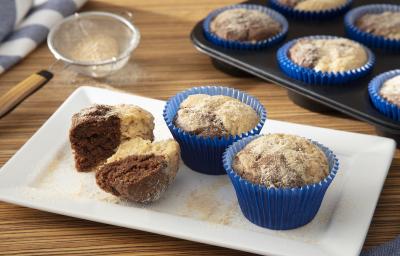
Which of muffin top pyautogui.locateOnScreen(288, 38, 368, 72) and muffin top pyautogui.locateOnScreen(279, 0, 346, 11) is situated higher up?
muffin top pyautogui.locateOnScreen(288, 38, 368, 72)

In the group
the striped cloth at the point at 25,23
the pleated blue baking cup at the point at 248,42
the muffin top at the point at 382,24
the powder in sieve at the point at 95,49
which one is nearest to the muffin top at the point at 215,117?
the pleated blue baking cup at the point at 248,42

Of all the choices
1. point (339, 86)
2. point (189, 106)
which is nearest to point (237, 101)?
point (189, 106)

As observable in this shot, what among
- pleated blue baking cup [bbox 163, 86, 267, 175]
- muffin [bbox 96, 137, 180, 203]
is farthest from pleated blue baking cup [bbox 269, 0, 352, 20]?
muffin [bbox 96, 137, 180, 203]

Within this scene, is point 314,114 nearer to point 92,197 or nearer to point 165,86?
point 165,86

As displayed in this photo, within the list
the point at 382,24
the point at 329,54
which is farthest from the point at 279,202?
the point at 382,24

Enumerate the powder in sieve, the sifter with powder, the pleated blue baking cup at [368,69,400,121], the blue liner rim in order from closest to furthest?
the blue liner rim < the pleated blue baking cup at [368,69,400,121] < the sifter with powder < the powder in sieve

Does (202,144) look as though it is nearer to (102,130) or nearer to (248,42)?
(102,130)

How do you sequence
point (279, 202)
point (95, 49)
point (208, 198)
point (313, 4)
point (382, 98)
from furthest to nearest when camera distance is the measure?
point (313, 4)
point (95, 49)
point (382, 98)
point (208, 198)
point (279, 202)

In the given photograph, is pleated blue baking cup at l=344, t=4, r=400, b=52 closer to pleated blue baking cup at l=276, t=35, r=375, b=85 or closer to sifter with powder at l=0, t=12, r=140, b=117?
pleated blue baking cup at l=276, t=35, r=375, b=85
